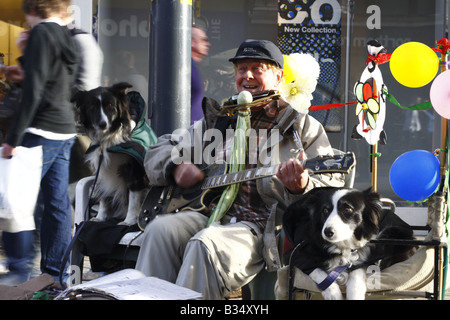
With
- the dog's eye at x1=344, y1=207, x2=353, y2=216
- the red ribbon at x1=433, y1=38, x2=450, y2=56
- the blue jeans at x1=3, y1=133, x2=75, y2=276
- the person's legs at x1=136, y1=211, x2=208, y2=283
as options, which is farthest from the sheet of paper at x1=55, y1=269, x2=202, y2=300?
the red ribbon at x1=433, y1=38, x2=450, y2=56

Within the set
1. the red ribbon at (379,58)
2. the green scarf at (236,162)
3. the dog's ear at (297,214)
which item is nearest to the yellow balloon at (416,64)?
the red ribbon at (379,58)

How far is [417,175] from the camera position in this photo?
12.1ft

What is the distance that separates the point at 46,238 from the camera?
4.59 m

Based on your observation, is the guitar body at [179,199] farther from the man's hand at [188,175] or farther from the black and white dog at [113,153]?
the black and white dog at [113,153]

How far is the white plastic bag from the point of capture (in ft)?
13.8

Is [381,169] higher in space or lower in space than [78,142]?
lower

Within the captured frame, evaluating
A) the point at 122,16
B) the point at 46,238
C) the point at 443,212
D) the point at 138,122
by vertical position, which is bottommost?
the point at 46,238

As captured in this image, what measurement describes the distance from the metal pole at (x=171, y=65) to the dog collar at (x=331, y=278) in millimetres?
2050

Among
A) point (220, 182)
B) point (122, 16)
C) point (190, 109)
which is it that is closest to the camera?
point (220, 182)

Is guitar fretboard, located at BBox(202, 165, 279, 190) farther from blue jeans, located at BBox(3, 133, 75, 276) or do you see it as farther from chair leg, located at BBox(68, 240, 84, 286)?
blue jeans, located at BBox(3, 133, 75, 276)

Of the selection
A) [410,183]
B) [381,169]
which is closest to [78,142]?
[410,183]
